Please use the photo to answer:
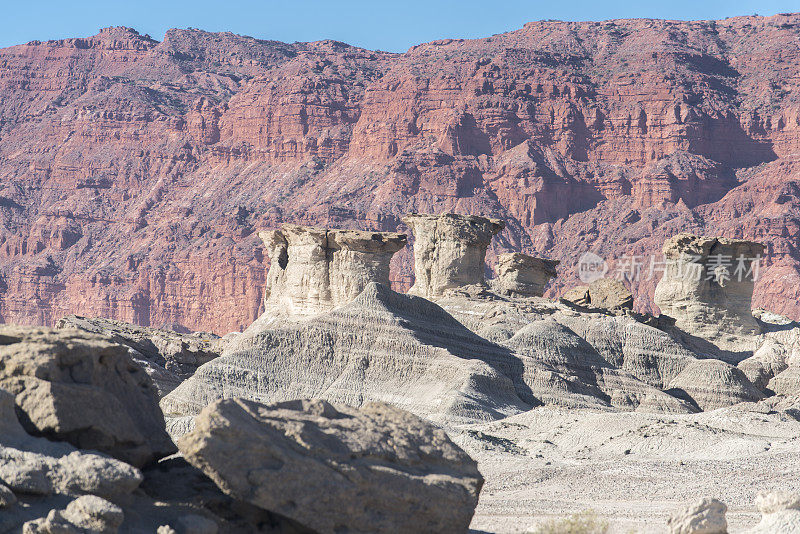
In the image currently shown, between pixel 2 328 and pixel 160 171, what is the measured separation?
138 m

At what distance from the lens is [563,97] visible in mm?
139250

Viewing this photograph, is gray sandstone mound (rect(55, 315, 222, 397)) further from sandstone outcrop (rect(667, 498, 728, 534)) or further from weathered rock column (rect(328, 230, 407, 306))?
sandstone outcrop (rect(667, 498, 728, 534))

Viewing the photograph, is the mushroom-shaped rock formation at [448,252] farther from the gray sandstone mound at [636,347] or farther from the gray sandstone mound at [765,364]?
the gray sandstone mound at [765,364]

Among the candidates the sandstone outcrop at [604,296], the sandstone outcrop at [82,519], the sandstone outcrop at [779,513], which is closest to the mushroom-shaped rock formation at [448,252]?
the sandstone outcrop at [604,296]

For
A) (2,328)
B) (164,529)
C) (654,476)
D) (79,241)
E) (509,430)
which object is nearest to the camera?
(164,529)

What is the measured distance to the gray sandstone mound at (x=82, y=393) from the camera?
1267 centimetres

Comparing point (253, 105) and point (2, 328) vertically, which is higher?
point (253, 105)

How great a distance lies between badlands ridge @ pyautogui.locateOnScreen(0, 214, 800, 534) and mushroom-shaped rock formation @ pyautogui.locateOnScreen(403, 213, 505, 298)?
93mm

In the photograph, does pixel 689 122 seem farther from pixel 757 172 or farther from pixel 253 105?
pixel 253 105

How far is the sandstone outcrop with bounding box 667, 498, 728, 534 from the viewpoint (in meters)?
13.2

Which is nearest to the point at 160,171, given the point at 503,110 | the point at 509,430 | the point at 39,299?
the point at 39,299

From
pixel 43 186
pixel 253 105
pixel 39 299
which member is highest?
pixel 253 105

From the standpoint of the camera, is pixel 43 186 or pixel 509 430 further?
pixel 43 186

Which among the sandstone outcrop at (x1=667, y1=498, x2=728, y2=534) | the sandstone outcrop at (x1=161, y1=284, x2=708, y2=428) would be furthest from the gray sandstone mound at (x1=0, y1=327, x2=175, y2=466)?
the sandstone outcrop at (x1=161, y1=284, x2=708, y2=428)
